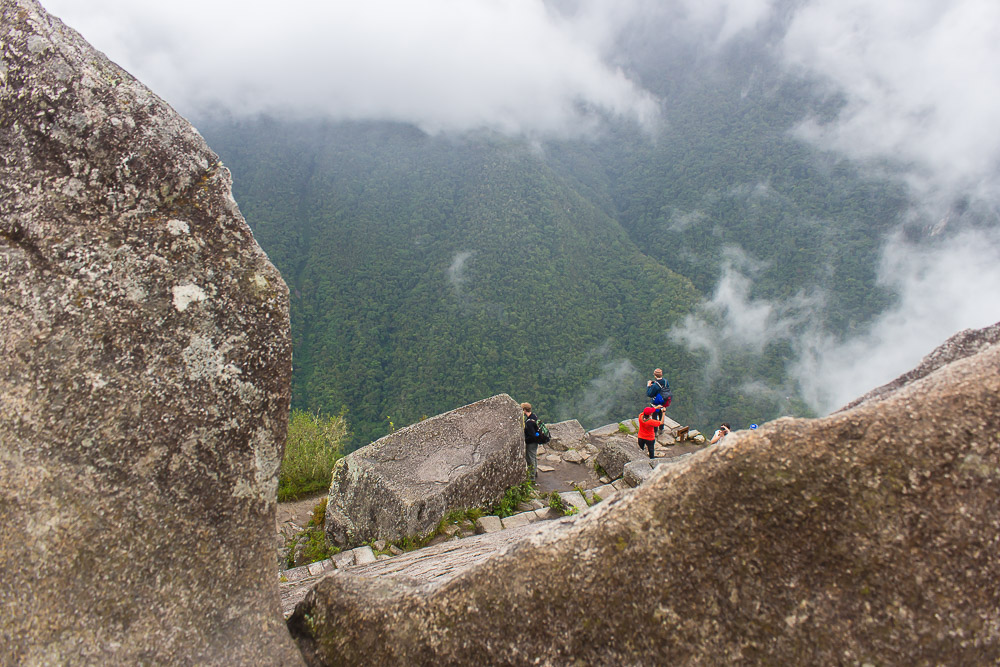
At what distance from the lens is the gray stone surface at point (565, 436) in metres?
11.7

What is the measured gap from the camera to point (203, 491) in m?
2.37

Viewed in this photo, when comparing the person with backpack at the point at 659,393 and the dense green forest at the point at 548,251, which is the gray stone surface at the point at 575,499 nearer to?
the person with backpack at the point at 659,393

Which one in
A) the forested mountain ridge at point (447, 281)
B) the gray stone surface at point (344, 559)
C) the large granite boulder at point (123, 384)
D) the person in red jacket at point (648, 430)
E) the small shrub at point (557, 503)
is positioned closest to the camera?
the large granite boulder at point (123, 384)

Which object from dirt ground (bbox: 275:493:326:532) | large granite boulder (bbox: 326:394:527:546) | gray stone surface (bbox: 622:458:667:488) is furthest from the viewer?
gray stone surface (bbox: 622:458:667:488)

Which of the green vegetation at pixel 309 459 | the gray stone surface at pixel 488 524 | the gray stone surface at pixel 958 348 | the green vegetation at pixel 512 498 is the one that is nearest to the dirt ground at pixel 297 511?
the green vegetation at pixel 309 459

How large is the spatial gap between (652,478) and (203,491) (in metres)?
1.98

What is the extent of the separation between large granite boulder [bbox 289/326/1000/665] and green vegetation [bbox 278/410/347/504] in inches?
331

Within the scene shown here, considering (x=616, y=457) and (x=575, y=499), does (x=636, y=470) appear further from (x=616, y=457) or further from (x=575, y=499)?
(x=575, y=499)

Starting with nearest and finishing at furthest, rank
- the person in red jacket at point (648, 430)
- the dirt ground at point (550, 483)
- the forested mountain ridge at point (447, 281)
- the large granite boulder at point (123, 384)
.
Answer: the large granite boulder at point (123, 384), the dirt ground at point (550, 483), the person in red jacket at point (648, 430), the forested mountain ridge at point (447, 281)

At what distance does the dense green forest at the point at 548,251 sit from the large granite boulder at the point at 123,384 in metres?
45.5

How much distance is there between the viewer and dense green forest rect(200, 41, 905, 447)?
64250 mm

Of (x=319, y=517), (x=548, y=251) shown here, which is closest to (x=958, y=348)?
(x=319, y=517)

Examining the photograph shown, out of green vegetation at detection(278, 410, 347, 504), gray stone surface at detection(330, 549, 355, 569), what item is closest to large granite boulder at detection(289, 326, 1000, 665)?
gray stone surface at detection(330, 549, 355, 569)

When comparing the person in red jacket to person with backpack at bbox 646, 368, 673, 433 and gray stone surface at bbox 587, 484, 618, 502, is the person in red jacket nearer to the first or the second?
person with backpack at bbox 646, 368, 673, 433
